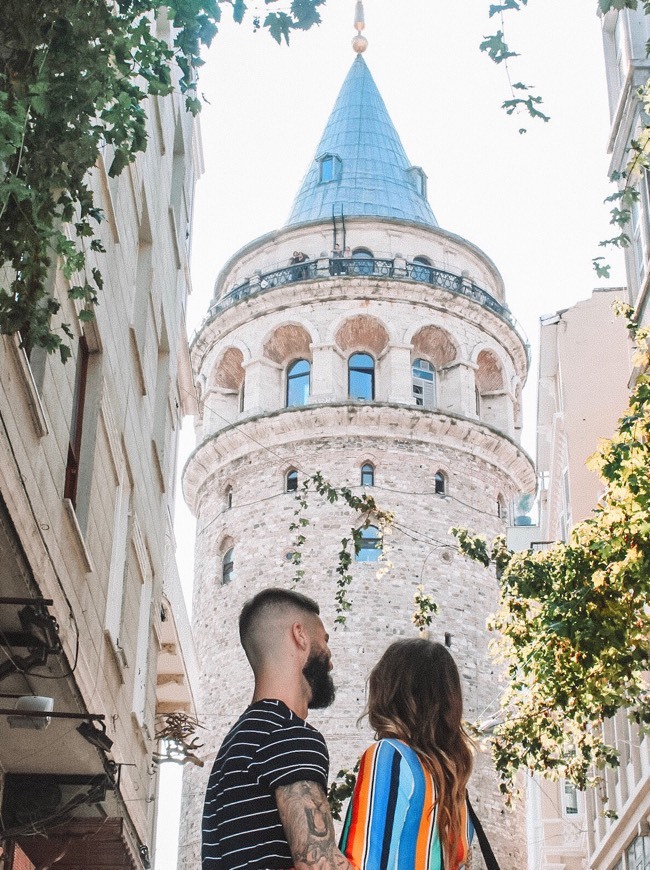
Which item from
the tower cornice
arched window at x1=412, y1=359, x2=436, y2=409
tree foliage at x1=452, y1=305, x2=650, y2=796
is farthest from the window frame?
Result: tree foliage at x1=452, y1=305, x2=650, y2=796

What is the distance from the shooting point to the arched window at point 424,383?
3925cm

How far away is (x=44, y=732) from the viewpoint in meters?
9.74

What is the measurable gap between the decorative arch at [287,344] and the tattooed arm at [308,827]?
119 feet

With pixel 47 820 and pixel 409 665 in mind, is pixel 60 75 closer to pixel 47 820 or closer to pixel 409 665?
pixel 409 665

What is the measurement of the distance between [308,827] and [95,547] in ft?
25.8

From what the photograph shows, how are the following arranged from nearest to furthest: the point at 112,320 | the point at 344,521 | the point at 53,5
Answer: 1. the point at 53,5
2. the point at 112,320
3. the point at 344,521

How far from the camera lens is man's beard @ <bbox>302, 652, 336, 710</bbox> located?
14.3 feet

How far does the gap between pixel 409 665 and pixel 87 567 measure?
6.79m

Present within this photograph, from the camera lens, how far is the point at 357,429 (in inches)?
1465

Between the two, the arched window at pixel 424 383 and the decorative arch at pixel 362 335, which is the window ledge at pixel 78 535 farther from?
the decorative arch at pixel 362 335

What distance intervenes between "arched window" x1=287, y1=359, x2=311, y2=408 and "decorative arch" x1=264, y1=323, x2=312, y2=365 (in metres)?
0.23

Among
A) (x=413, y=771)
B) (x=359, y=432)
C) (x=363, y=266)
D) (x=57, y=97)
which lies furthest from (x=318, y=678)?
(x=363, y=266)

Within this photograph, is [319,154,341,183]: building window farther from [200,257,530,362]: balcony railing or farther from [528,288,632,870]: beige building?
[528,288,632,870]: beige building

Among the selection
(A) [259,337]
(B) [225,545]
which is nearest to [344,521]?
(B) [225,545]
